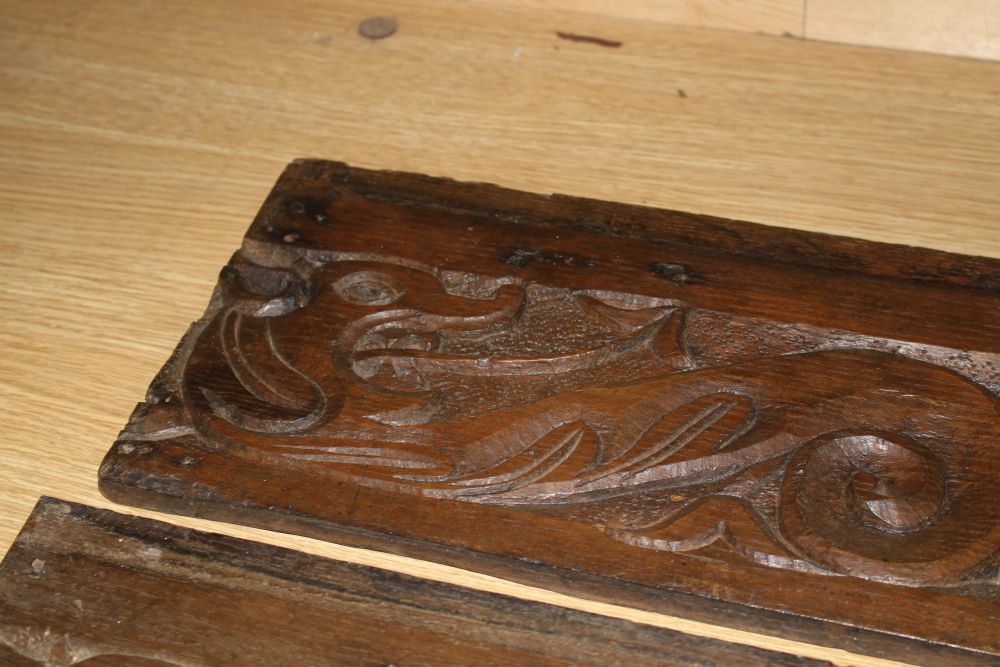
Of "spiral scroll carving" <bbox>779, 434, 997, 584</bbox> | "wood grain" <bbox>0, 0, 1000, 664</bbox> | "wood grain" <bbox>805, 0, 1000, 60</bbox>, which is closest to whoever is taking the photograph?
"spiral scroll carving" <bbox>779, 434, 997, 584</bbox>

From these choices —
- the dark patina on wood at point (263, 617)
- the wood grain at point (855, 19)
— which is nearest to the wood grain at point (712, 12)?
the wood grain at point (855, 19)

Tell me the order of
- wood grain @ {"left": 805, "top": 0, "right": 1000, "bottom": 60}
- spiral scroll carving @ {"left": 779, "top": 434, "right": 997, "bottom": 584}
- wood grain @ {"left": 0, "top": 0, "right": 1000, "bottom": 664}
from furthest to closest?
wood grain @ {"left": 805, "top": 0, "right": 1000, "bottom": 60}, wood grain @ {"left": 0, "top": 0, "right": 1000, "bottom": 664}, spiral scroll carving @ {"left": 779, "top": 434, "right": 997, "bottom": 584}

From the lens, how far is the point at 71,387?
153cm

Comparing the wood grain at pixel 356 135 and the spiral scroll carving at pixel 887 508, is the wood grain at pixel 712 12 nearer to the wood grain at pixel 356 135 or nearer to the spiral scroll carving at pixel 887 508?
the wood grain at pixel 356 135

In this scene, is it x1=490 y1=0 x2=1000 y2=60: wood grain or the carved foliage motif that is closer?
the carved foliage motif

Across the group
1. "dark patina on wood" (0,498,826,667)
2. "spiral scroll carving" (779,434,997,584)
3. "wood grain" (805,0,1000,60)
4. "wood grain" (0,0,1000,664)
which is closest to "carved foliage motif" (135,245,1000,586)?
"spiral scroll carving" (779,434,997,584)

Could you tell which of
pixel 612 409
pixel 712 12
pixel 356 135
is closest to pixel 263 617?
pixel 612 409

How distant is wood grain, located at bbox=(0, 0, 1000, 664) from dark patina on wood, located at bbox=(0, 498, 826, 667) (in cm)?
23

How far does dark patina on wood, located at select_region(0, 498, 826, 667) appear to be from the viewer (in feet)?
4.03

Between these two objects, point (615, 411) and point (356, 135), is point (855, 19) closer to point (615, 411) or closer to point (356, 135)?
point (356, 135)

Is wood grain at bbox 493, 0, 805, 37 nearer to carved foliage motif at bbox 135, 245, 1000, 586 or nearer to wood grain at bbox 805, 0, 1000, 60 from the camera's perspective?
wood grain at bbox 805, 0, 1000, 60

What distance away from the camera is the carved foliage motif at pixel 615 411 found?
124 cm

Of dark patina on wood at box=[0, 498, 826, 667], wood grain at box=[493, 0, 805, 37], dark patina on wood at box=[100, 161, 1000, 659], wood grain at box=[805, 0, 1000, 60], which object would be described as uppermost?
wood grain at box=[805, 0, 1000, 60]

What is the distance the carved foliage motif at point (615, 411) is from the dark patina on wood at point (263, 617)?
0.11 metres
